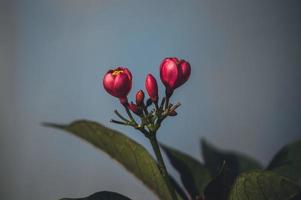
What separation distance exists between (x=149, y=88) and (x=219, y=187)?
20 centimetres

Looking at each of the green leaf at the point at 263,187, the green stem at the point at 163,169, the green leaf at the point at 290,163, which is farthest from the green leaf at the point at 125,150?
the green leaf at the point at 290,163

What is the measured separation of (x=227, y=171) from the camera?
0.66 m

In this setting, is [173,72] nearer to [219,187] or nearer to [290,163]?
[219,187]

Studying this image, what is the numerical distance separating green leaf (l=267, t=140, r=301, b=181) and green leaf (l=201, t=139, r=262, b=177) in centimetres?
14

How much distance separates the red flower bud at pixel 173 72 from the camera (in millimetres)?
709

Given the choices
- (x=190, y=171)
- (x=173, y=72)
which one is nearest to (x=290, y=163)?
(x=190, y=171)

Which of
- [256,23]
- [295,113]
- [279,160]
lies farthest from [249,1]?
[279,160]

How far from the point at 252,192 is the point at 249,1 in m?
0.82

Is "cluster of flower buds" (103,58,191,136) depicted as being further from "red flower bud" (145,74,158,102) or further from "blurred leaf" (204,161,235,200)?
"blurred leaf" (204,161,235,200)

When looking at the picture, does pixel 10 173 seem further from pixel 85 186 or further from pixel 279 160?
pixel 279 160

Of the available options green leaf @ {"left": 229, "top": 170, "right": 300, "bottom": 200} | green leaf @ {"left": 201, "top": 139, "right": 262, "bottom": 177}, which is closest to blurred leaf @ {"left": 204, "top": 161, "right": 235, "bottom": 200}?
green leaf @ {"left": 229, "top": 170, "right": 300, "bottom": 200}

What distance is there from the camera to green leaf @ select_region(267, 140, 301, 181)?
85cm

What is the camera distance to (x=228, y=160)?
106 cm

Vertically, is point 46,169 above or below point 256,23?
below
